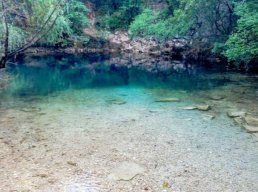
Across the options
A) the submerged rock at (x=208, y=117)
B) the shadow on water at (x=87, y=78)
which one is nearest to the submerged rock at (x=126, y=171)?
the submerged rock at (x=208, y=117)

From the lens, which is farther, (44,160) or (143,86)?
(143,86)

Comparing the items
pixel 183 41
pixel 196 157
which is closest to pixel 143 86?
pixel 196 157

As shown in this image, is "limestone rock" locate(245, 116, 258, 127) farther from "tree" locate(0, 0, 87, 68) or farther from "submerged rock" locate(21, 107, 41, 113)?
"tree" locate(0, 0, 87, 68)

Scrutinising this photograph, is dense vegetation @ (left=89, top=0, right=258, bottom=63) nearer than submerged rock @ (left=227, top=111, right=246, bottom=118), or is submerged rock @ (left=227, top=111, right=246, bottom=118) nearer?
submerged rock @ (left=227, top=111, right=246, bottom=118)

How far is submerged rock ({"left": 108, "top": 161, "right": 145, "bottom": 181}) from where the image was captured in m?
4.84

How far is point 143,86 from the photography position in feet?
41.2

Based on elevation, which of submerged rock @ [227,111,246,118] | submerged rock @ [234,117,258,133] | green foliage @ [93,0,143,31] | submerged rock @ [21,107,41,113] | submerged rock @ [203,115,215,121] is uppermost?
green foliage @ [93,0,143,31]

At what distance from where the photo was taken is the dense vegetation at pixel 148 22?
37.5 feet

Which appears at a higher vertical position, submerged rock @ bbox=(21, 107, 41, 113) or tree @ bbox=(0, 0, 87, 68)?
tree @ bbox=(0, 0, 87, 68)

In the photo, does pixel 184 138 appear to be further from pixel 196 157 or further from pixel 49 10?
pixel 49 10

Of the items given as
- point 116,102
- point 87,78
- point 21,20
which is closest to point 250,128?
point 116,102

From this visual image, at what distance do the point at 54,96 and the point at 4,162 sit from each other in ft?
17.1

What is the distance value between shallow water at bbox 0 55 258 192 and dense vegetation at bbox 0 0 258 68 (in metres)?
1.71

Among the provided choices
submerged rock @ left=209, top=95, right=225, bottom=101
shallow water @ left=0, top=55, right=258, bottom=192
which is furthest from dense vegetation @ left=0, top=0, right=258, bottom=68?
submerged rock @ left=209, top=95, right=225, bottom=101
